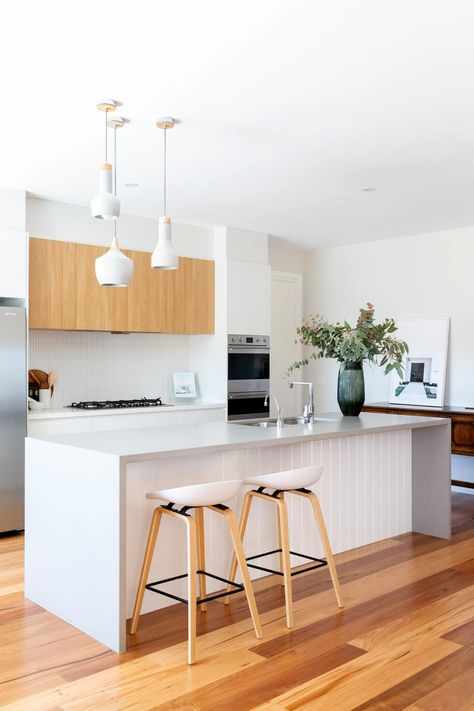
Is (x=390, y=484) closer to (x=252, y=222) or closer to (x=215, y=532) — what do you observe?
(x=215, y=532)

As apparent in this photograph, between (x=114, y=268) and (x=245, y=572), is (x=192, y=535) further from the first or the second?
(x=114, y=268)

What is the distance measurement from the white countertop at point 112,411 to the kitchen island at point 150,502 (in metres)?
1.56

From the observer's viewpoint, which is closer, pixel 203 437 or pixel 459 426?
pixel 203 437

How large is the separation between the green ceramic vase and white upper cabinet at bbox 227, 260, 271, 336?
1956 millimetres

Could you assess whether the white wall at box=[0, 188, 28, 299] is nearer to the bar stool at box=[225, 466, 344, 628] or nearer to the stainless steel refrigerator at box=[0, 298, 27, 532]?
the stainless steel refrigerator at box=[0, 298, 27, 532]

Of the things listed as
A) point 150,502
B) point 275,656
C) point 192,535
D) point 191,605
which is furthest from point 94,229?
point 275,656

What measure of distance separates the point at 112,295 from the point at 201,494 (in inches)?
126

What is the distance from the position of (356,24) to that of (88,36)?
3.48 feet

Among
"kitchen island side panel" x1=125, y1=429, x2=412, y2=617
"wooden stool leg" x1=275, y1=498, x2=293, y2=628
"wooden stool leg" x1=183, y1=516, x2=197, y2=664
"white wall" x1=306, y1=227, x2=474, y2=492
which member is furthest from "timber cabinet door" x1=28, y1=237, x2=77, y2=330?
"white wall" x1=306, y1=227, x2=474, y2=492

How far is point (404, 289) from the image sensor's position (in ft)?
22.7

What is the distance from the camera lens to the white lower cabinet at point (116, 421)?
506 centimetres

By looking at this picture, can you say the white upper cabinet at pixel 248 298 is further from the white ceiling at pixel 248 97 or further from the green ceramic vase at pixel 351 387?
the green ceramic vase at pixel 351 387

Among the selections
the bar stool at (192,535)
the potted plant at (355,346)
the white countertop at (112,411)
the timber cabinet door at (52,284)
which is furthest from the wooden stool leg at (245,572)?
the timber cabinet door at (52,284)

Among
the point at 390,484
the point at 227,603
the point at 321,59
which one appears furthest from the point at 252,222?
the point at 227,603
